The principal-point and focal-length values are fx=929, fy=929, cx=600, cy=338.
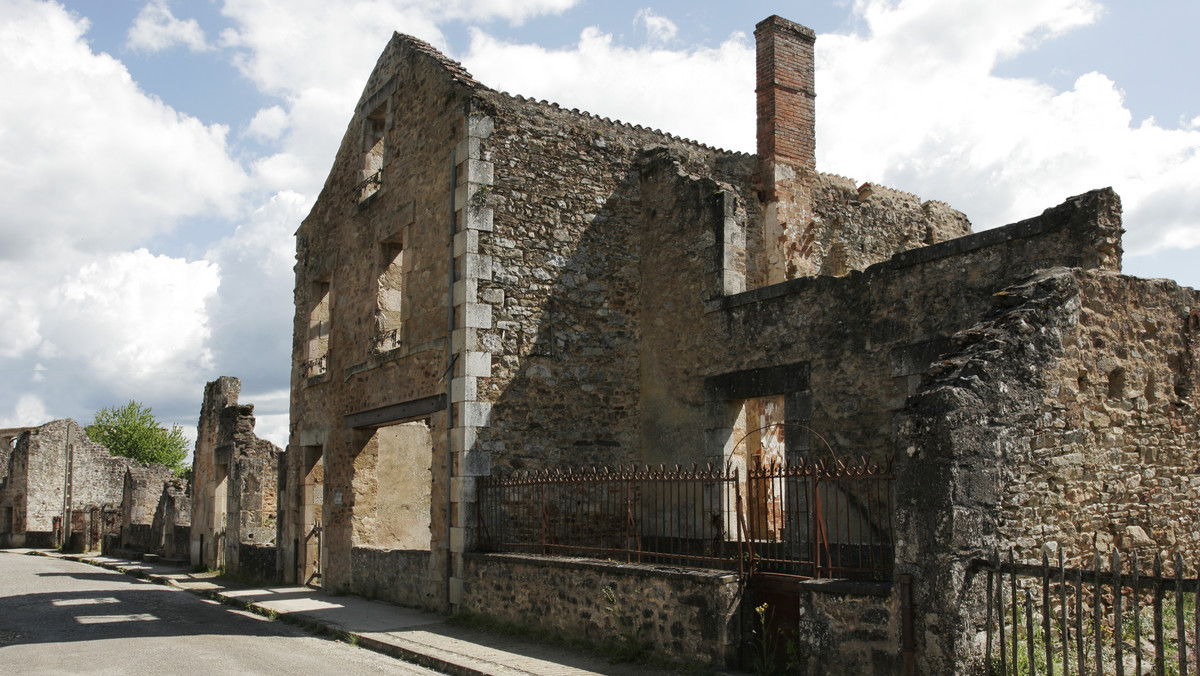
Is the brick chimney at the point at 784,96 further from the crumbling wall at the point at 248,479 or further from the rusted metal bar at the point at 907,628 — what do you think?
the crumbling wall at the point at 248,479

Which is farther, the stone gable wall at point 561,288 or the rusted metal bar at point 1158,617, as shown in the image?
the stone gable wall at point 561,288

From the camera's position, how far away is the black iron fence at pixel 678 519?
784 centimetres

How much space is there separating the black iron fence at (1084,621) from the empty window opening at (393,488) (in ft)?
31.0

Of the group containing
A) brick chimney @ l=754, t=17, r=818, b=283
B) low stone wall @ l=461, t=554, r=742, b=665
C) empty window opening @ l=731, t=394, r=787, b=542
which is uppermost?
brick chimney @ l=754, t=17, r=818, b=283

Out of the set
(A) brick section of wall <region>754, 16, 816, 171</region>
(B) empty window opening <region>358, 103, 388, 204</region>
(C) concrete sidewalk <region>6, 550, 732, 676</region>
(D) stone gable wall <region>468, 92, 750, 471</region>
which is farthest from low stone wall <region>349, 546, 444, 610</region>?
(A) brick section of wall <region>754, 16, 816, 171</region>

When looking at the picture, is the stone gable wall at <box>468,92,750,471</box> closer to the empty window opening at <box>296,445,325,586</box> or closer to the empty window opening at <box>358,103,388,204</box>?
the empty window opening at <box>358,103,388,204</box>

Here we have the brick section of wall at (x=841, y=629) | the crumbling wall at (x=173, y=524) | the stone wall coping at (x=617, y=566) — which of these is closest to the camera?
the brick section of wall at (x=841, y=629)

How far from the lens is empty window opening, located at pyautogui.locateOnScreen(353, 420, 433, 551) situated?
14.3m

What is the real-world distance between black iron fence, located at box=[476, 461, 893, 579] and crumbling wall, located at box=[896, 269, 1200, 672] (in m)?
1.19

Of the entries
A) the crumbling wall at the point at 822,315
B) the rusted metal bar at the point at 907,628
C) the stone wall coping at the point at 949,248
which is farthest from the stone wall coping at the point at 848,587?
the stone wall coping at the point at 949,248

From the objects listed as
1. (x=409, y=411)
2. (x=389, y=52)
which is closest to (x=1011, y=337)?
(x=409, y=411)

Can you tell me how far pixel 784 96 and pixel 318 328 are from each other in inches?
346

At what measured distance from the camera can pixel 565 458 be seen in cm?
1171

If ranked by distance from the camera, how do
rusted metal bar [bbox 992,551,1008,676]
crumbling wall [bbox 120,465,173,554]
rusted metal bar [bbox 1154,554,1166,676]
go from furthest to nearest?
crumbling wall [bbox 120,465,173,554]
rusted metal bar [bbox 992,551,1008,676]
rusted metal bar [bbox 1154,554,1166,676]
